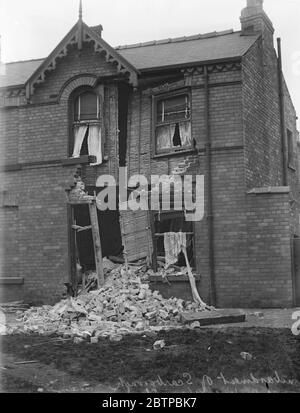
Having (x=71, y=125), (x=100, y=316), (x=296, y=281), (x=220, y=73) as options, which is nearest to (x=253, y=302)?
(x=296, y=281)

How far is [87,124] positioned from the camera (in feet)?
45.3

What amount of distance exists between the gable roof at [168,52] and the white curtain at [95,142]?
73.4 inches

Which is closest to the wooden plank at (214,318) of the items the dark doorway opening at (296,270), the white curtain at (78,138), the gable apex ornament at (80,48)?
the dark doorway opening at (296,270)

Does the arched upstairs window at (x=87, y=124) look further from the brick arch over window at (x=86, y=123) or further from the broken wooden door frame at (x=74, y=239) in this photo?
the broken wooden door frame at (x=74, y=239)

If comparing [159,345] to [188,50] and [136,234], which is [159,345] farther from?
[188,50]

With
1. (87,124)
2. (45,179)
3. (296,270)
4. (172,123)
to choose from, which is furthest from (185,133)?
(296,270)

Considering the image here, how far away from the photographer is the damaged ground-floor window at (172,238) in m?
13.0

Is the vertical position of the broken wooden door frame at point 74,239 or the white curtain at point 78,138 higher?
the white curtain at point 78,138

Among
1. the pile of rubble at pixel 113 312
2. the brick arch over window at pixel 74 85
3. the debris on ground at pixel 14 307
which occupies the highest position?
the brick arch over window at pixel 74 85

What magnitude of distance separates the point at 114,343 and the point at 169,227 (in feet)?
17.1

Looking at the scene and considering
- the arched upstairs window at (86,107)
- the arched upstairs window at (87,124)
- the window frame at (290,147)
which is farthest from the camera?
the window frame at (290,147)

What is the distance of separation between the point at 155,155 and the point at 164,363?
290 inches

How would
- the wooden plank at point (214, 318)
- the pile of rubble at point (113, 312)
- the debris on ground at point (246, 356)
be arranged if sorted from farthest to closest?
the wooden plank at point (214, 318)
the pile of rubble at point (113, 312)
the debris on ground at point (246, 356)

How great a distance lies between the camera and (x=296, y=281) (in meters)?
12.3
